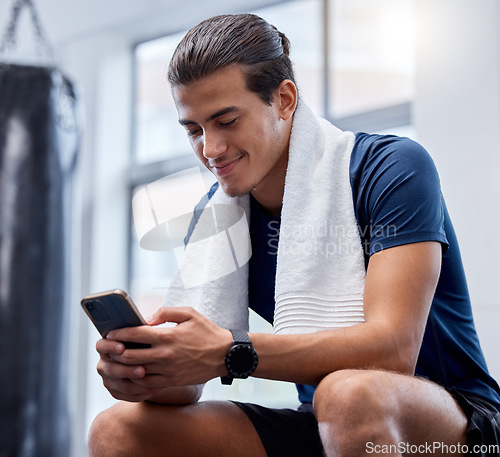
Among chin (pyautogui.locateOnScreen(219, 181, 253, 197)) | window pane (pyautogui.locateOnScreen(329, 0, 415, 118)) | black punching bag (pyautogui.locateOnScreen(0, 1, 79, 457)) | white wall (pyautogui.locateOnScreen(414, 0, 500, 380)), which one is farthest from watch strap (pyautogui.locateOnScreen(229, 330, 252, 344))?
window pane (pyautogui.locateOnScreen(329, 0, 415, 118))

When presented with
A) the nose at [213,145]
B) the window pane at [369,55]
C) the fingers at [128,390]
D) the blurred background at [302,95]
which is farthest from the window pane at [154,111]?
the fingers at [128,390]

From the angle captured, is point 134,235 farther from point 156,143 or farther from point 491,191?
point 491,191

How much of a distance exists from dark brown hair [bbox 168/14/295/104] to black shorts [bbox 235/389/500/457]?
583 mm

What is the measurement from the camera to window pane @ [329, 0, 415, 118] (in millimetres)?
2074

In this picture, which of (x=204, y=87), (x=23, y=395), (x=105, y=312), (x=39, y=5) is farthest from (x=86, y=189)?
(x=105, y=312)

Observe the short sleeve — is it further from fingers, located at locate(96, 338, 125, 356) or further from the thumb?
fingers, located at locate(96, 338, 125, 356)

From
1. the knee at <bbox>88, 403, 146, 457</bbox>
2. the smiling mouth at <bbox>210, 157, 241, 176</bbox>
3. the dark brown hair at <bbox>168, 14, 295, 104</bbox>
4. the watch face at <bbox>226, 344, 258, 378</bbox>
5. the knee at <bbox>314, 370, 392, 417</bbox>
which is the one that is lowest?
the knee at <bbox>88, 403, 146, 457</bbox>


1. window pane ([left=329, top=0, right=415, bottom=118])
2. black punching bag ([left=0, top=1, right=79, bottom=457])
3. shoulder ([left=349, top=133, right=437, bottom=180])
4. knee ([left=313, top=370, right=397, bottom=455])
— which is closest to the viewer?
knee ([left=313, top=370, right=397, bottom=455])

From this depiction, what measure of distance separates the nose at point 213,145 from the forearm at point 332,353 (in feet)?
1.22

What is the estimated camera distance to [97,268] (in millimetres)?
2723

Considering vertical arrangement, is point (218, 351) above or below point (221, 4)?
below

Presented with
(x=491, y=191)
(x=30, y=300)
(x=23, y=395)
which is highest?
(x=491, y=191)

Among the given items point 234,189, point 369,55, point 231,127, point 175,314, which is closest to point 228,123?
point 231,127

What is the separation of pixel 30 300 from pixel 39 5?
1.62 meters
